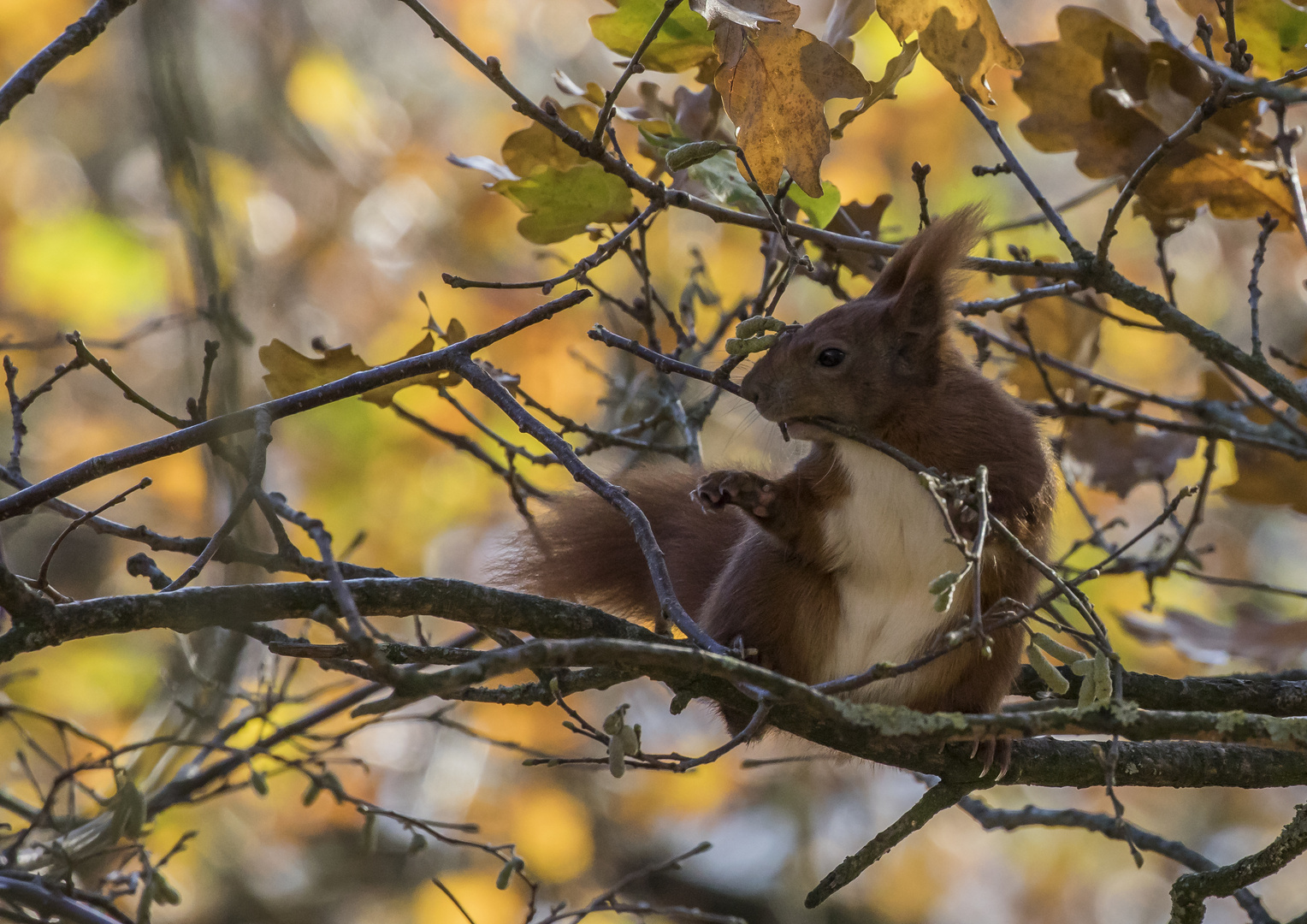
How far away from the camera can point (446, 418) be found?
5977 millimetres

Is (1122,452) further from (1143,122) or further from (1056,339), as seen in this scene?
(1143,122)

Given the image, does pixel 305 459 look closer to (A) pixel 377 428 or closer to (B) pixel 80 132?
(A) pixel 377 428

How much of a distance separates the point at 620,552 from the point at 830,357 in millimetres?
736

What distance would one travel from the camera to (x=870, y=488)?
2395 mm

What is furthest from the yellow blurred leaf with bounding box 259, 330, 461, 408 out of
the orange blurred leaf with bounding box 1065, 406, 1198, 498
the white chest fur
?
the orange blurred leaf with bounding box 1065, 406, 1198, 498

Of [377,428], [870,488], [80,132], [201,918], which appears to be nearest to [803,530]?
[870,488]

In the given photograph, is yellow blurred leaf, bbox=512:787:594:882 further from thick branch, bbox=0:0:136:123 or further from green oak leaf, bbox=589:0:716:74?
thick branch, bbox=0:0:136:123

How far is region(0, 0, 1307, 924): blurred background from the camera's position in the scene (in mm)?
5652

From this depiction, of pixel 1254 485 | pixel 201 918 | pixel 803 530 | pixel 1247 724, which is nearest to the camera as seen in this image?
pixel 1247 724

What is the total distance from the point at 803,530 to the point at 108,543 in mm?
4740

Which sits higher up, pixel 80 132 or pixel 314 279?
pixel 80 132

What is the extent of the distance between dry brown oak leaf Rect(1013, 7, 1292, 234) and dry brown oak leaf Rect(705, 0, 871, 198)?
95cm

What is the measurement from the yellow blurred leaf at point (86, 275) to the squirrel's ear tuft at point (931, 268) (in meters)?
5.28

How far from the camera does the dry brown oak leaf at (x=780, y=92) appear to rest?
184cm
